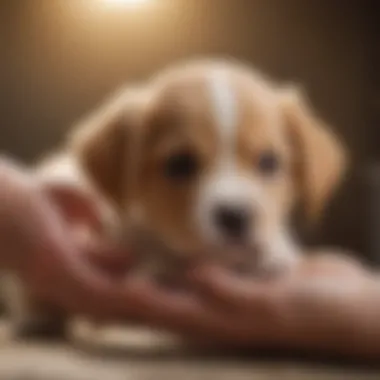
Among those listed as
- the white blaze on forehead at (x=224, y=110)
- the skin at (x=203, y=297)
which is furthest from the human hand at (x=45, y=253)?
the white blaze on forehead at (x=224, y=110)

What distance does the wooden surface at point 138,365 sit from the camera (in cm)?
63

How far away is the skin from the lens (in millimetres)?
654

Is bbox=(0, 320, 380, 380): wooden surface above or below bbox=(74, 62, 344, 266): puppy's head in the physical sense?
below

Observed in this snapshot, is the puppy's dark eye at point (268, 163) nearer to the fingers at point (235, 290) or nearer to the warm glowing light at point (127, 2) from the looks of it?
the fingers at point (235, 290)

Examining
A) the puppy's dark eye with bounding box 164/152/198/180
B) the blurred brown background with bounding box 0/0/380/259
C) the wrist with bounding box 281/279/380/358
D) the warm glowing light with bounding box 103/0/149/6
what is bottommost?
the wrist with bounding box 281/279/380/358

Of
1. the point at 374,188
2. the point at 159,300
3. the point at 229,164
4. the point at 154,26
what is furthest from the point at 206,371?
the point at 154,26

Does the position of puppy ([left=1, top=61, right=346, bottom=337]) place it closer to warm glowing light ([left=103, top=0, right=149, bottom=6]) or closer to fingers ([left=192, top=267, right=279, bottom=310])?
fingers ([left=192, top=267, right=279, bottom=310])

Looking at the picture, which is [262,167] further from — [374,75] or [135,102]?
[374,75]

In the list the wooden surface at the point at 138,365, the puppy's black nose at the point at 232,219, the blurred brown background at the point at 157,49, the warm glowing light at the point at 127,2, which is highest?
the warm glowing light at the point at 127,2

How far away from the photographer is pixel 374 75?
0.87 meters

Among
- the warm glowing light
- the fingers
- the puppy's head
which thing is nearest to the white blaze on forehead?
the puppy's head

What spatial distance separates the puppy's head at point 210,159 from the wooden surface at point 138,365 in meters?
0.09

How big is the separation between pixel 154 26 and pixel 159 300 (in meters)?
0.35

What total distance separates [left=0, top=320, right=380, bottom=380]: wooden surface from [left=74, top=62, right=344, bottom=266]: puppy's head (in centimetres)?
9
